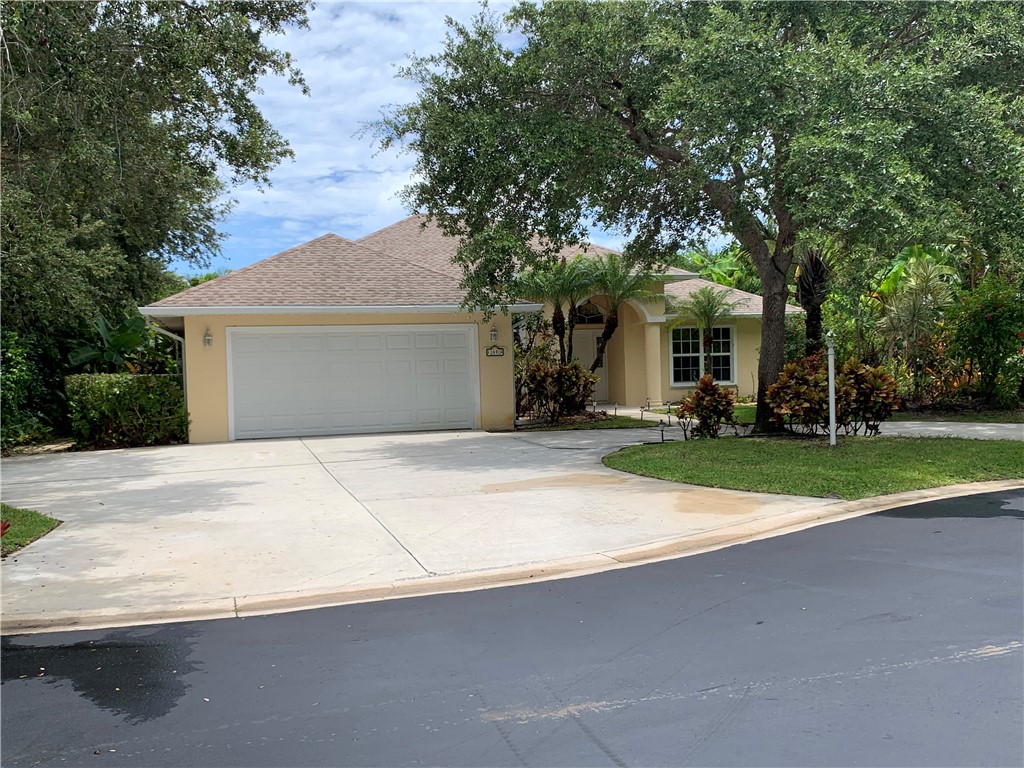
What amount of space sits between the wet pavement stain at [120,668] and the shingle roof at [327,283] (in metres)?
11.7

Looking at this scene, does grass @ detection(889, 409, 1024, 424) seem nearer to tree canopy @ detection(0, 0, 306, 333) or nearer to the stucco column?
the stucco column

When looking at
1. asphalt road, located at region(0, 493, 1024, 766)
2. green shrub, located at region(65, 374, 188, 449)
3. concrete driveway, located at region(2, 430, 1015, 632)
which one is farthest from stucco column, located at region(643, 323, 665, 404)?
asphalt road, located at region(0, 493, 1024, 766)

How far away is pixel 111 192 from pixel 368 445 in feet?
20.9

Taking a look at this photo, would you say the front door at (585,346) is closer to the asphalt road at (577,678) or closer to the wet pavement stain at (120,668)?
the asphalt road at (577,678)

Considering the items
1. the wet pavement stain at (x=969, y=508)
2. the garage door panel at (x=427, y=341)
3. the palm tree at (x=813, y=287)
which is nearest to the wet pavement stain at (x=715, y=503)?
the wet pavement stain at (x=969, y=508)

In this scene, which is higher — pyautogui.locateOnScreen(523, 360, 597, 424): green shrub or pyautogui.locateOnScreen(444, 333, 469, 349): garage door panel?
pyautogui.locateOnScreen(444, 333, 469, 349): garage door panel

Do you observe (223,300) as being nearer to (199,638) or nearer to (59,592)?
(59,592)

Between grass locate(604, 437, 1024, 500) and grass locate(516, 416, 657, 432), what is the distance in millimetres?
3823

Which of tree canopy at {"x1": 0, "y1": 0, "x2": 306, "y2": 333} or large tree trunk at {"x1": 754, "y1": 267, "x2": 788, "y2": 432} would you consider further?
large tree trunk at {"x1": 754, "y1": 267, "x2": 788, "y2": 432}

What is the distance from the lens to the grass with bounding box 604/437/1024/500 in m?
9.46

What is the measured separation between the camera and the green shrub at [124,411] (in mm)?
15859

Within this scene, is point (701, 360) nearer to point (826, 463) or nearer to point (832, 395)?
point (832, 395)

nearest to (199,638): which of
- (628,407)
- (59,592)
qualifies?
(59,592)

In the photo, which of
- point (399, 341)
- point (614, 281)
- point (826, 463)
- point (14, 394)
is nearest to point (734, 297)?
point (614, 281)
